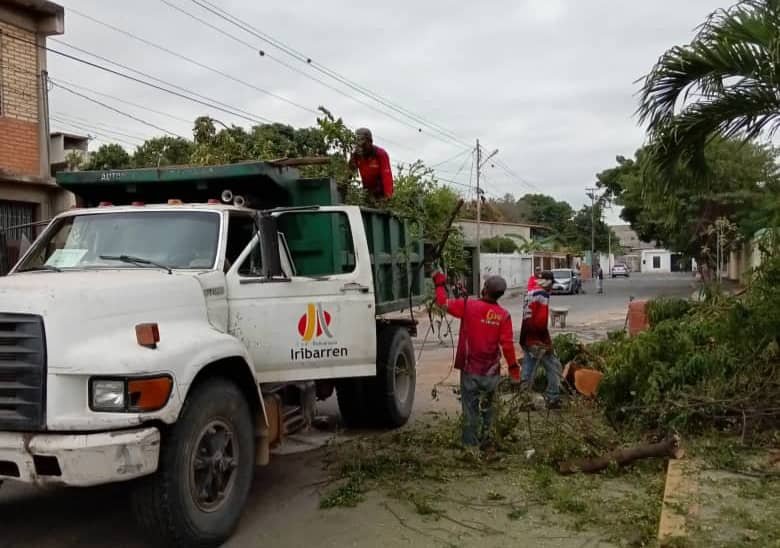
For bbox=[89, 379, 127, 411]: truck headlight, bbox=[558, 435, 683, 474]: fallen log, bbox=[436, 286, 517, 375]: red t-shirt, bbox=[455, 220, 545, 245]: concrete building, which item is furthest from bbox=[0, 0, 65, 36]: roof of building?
bbox=[455, 220, 545, 245]: concrete building

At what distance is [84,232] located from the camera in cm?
577

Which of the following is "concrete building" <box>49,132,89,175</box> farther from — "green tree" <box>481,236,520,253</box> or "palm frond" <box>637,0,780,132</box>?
"green tree" <box>481,236,520,253</box>

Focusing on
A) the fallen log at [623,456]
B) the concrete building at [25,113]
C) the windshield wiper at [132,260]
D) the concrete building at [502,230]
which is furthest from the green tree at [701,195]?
the concrete building at [25,113]

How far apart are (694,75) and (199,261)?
4782mm

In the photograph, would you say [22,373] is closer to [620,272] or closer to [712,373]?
[712,373]

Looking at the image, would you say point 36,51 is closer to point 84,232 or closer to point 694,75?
point 84,232

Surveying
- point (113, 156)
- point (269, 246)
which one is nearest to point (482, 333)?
point (269, 246)

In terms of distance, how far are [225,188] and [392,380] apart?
9.14 feet

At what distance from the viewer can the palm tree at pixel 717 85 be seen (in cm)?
656

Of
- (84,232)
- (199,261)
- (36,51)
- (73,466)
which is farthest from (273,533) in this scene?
(36,51)

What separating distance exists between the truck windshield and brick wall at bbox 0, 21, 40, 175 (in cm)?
729

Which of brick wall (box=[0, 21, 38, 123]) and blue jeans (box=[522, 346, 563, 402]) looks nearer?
blue jeans (box=[522, 346, 563, 402])

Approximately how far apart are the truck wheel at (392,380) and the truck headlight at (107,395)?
409cm

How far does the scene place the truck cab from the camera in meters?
4.08
